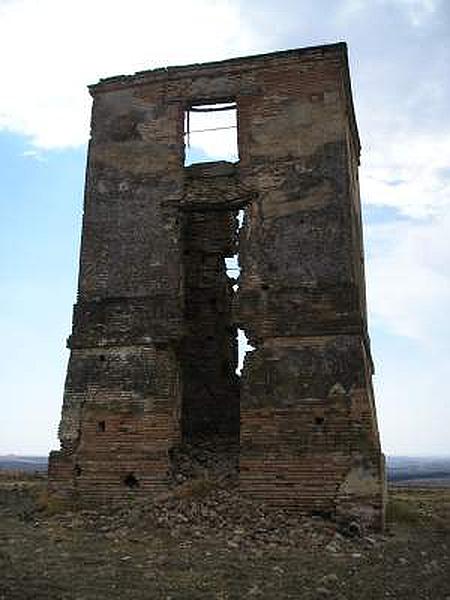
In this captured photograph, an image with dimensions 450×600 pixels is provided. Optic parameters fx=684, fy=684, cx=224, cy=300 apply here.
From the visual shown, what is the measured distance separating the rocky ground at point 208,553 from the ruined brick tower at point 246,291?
51cm

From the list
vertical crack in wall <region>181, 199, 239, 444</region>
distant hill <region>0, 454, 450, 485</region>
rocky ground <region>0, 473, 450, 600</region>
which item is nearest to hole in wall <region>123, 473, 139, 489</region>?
rocky ground <region>0, 473, 450, 600</region>

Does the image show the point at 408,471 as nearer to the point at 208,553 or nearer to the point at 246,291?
the point at 246,291

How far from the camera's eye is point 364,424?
887cm

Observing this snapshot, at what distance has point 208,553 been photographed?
6.93m

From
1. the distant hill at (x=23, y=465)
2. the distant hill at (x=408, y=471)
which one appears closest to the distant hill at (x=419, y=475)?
the distant hill at (x=408, y=471)

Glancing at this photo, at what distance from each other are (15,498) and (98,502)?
3604 mm

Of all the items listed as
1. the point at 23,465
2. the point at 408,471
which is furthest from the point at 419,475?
the point at 23,465

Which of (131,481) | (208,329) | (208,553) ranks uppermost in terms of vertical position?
(208,329)

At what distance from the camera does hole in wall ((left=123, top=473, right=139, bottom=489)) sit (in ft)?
31.0

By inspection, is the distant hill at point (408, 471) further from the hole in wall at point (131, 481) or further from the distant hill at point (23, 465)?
the hole in wall at point (131, 481)

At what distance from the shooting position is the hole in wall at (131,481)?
9.45 meters

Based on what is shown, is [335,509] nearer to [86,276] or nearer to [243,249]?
[243,249]

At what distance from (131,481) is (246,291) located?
10.2 ft

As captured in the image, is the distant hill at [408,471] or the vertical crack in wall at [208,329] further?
the distant hill at [408,471]
